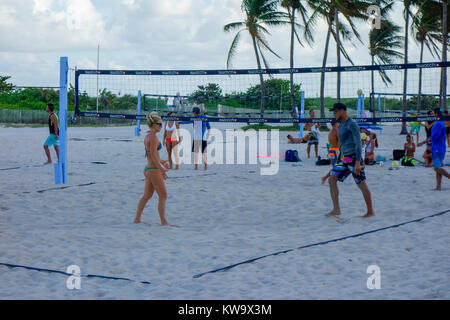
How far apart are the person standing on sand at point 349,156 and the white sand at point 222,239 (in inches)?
16.0

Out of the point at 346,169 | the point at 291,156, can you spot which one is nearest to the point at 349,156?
the point at 346,169

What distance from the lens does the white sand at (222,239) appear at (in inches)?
156

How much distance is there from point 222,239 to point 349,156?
6.27 feet

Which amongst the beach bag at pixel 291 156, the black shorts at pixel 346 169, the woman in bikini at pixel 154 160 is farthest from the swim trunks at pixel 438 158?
the beach bag at pixel 291 156

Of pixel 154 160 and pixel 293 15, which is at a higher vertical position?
pixel 293 15

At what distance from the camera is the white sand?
3969 mm

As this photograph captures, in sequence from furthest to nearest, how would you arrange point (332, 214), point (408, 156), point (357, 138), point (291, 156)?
point (291, 156)
point (408, 156)
point (332, 214)
point (357, 138)

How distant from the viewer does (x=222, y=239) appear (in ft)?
17.9

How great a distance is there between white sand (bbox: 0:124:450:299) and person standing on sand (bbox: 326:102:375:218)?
1.33 feet

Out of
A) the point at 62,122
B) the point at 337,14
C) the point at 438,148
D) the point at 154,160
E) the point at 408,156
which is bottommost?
the point at 408,156

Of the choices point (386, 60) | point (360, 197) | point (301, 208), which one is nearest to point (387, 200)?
point (360, 197)

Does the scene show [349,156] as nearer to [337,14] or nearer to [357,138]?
[357,138]

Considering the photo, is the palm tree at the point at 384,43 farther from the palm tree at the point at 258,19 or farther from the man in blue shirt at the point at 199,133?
the man in blue shirt at the point at 199,133
